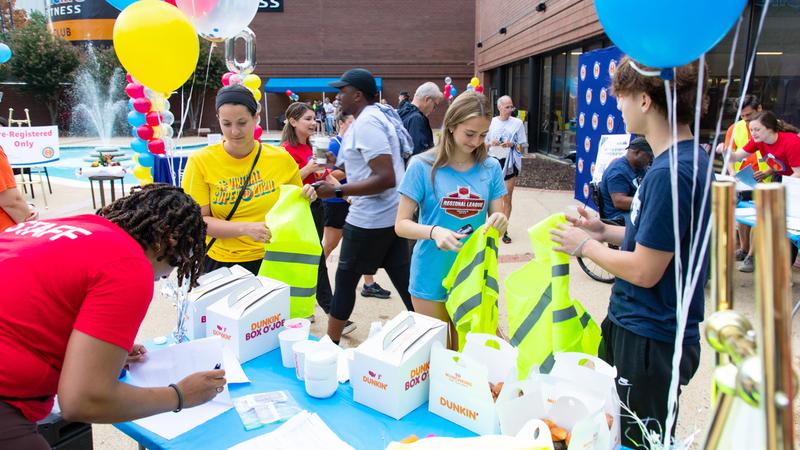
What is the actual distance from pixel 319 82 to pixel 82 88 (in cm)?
1313

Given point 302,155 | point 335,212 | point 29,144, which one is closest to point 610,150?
point 335,212

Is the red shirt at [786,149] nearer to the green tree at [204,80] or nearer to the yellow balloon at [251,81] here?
the yellow balloon at [251,81]

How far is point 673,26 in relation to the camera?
45.4 inches

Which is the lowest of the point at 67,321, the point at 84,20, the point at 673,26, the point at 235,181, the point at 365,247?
the point at 365,247

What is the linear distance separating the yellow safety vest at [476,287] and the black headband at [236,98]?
138 cm

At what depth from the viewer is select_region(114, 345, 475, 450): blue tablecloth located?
163 centimetres

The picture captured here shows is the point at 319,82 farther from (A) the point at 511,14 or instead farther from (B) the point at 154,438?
(B) the point at 154,438

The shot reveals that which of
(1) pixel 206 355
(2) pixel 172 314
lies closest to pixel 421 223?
(1) pixel 206 355

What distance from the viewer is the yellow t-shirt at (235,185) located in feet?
8.96

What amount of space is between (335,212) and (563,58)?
10795mm

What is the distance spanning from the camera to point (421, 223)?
2676mm

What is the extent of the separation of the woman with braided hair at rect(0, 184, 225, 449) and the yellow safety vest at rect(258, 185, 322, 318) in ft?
3.63

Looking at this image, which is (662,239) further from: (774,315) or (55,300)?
(55,300)

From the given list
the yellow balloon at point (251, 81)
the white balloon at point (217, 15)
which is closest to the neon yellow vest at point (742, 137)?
the yellow balloon at point (251, 81)
